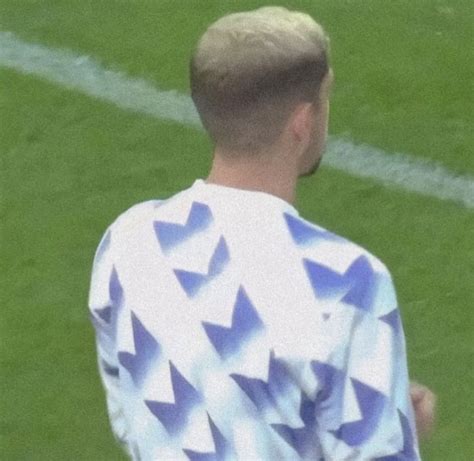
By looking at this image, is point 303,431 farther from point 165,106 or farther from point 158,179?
point 165,106

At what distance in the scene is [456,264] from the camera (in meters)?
4.40

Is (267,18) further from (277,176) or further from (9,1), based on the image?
(9,1)

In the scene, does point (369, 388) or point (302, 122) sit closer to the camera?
point (369, 388)

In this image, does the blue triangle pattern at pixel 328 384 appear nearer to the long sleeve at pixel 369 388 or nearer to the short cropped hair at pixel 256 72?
the long sleeve at pixel 369 388

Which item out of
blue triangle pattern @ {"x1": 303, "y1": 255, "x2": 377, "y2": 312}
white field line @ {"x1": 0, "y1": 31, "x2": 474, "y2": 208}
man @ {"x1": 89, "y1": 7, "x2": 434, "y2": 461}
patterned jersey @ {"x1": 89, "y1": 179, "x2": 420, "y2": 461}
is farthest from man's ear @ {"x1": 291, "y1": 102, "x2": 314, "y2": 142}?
white field line @ {"x1": 0, "y1": 31, "x2": 474, "y2": 208}

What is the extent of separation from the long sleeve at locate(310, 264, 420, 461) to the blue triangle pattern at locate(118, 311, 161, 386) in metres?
0.29

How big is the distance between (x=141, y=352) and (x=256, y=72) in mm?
497

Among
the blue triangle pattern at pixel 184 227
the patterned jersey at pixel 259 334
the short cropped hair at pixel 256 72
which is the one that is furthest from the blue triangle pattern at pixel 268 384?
the short cropped hair at pixel 256 72

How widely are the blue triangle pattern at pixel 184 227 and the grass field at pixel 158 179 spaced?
1853mm

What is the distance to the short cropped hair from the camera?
204cm

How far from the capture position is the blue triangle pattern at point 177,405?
206 centimetres

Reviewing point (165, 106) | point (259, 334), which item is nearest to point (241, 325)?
point (259, 334)

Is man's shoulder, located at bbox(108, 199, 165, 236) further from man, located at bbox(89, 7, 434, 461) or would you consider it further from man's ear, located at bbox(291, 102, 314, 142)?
man's ear, located at bbox(291, 102, 314, 142)

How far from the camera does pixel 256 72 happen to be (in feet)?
6.70
